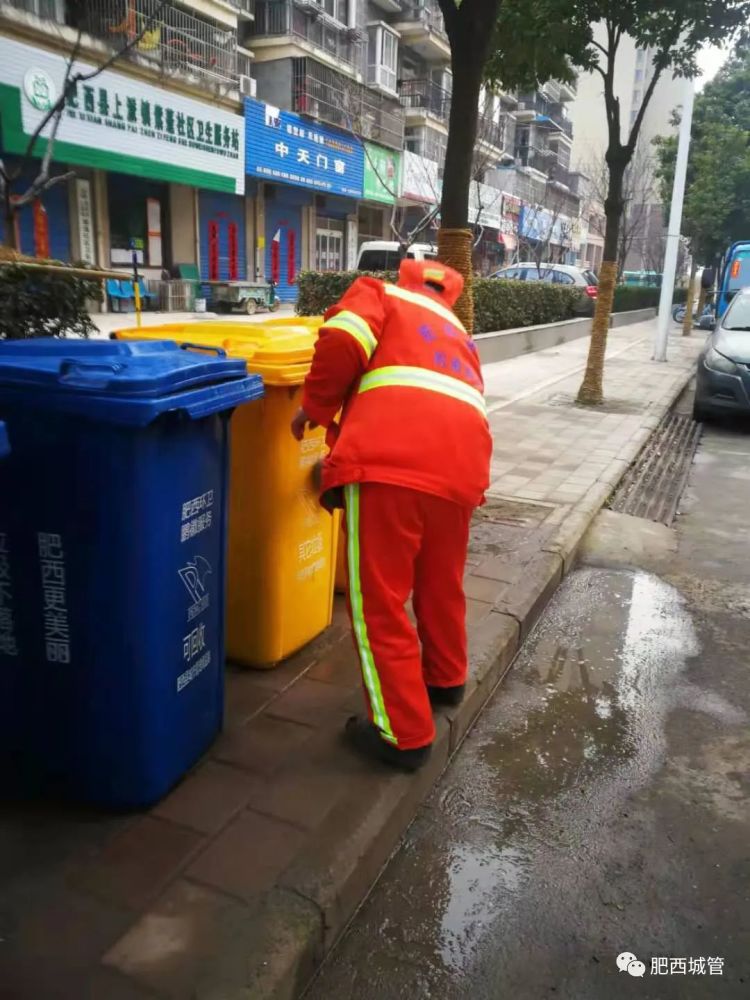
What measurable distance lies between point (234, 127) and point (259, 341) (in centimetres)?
2053

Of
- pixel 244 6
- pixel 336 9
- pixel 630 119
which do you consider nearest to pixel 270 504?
pixel 244 6

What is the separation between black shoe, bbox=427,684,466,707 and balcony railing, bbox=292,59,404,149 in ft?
77.7

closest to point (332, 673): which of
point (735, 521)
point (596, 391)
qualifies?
point (735, 521)

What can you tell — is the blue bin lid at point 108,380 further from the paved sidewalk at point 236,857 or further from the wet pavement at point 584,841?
the wet pavement at point 584,841

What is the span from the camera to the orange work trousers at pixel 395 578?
2404mm

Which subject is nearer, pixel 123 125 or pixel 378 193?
pixel 123 125

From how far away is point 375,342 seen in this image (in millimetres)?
2418

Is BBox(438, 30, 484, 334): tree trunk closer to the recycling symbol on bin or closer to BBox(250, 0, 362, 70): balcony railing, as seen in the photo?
the recycling symbol on bin

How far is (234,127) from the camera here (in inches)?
831

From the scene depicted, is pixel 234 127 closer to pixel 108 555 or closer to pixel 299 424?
pixel 299 424

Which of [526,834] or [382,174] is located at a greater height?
[382,174]

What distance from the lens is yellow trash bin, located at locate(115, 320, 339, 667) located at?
114 inches

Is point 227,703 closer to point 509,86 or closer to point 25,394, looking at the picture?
point 25,394

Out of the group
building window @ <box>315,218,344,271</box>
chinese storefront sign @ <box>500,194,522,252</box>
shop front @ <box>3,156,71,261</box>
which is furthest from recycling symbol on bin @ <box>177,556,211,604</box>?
chinese storefront sign @ <box>500,194,522,252</box>
